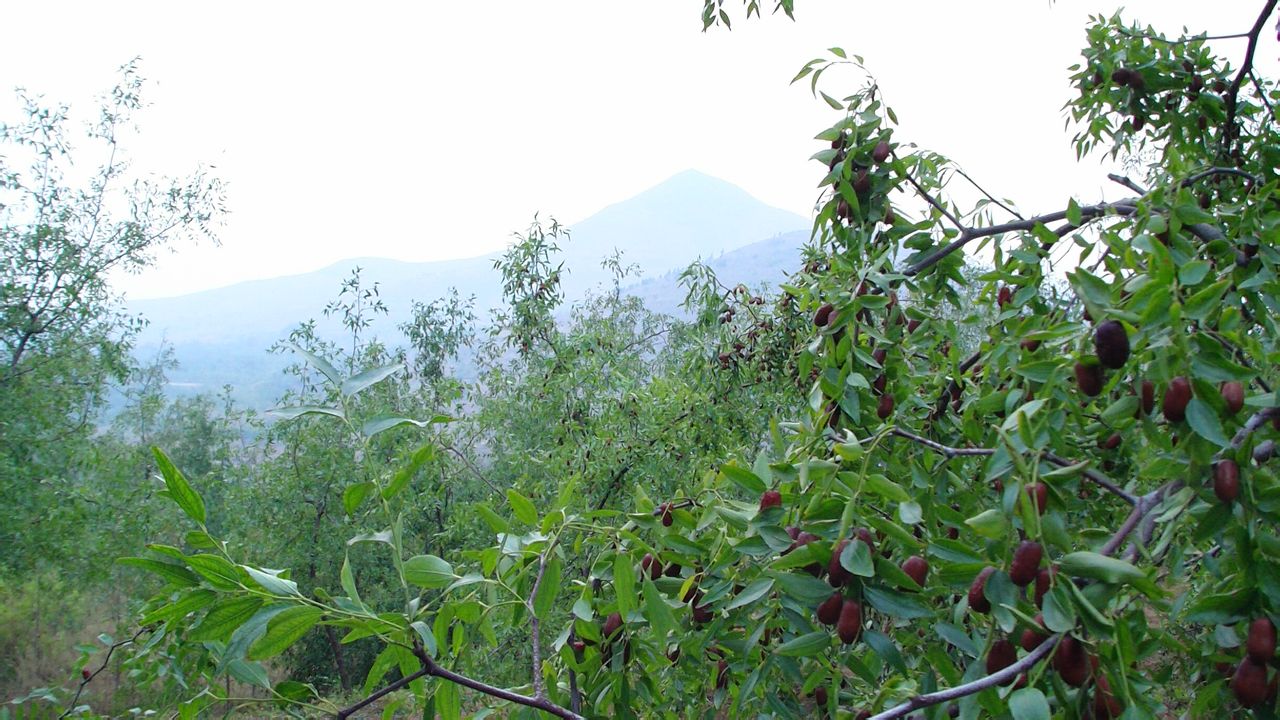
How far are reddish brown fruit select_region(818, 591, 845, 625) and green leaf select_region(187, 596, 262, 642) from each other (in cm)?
55

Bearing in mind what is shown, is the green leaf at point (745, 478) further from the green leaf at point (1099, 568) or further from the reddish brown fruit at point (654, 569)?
the green leaf at point (1099, 568)

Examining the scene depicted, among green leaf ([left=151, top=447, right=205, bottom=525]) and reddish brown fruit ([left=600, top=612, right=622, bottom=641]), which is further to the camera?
reddish brown fruit ([left=600, top=612, right=622, bottom=641])

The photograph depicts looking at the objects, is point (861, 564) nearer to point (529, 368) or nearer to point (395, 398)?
point (529, 368)

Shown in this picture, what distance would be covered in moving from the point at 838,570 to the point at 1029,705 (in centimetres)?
23

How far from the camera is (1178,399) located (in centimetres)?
78

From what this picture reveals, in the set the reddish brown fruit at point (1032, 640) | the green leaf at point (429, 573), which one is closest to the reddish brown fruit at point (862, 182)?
the reddish brown fruit at point (1032, 640)

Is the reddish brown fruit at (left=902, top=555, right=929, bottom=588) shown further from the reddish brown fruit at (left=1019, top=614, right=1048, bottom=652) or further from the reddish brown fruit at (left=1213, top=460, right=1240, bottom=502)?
the reddish brown fruit at (left=1213, top=460, right=1240, bottom=502)

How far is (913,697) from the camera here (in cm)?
68

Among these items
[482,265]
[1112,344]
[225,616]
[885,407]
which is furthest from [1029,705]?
Result: [482,265]

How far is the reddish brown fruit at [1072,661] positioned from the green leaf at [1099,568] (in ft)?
0.20

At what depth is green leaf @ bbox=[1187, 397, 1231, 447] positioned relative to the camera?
0.75 meters

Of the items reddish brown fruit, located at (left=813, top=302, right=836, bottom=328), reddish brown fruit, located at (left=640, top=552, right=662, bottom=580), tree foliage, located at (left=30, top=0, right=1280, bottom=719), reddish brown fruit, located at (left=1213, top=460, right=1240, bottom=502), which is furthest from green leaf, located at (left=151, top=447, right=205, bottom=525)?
reddish brown fruit, located at (left=813, top=302, right=836, bottom=328)

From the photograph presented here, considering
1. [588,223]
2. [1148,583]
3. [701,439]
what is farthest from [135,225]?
[588,223]

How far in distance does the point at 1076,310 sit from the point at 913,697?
4.39ft
